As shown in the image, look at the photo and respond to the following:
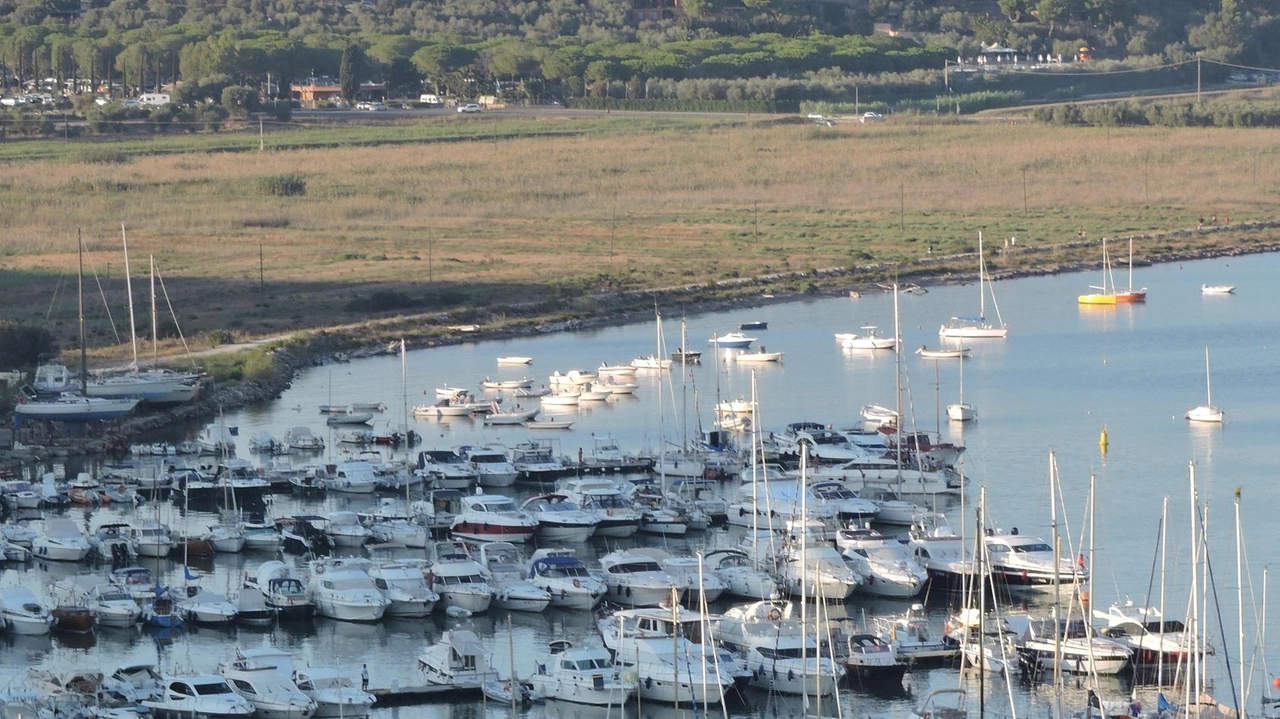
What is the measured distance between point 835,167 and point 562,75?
126 ft

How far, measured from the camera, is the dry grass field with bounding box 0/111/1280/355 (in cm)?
6756

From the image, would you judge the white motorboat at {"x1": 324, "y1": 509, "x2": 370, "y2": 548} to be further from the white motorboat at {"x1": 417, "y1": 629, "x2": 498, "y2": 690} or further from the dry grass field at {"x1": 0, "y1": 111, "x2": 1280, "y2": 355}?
the dry grass field at {"x1": 0, "y1": 111, "x2": 1280, "y2": 355}

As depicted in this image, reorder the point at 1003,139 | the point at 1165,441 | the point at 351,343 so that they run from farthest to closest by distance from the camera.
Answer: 1. the point at 1003,139
2. the point at 351,343
3. the point at 1165,441

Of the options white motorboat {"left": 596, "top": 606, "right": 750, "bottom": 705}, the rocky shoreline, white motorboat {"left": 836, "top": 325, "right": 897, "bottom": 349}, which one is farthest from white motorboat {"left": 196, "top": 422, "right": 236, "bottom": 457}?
white motorboat {"left": 836, "top": 325, "right": 897, "bottom": 349}

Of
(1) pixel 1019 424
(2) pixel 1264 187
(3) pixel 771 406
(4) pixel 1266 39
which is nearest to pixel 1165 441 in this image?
(1) pixel 1019 424

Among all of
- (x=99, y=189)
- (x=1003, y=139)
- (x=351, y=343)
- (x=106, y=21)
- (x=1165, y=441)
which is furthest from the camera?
(x=106, y=21)

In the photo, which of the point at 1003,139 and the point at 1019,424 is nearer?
the point at 1019,424

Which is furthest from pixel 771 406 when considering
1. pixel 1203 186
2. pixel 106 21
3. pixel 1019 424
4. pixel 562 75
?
pixel 106 21

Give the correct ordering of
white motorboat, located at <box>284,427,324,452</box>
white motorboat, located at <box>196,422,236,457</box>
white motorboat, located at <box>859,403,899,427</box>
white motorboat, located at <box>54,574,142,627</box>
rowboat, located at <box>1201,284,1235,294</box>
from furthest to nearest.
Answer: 1. rowboat, located at <box>1201,284,1235,294</box>
2. white motorboat, located at <box>859,403,899,427</box>
3. white motorboat, located at <box>284,427,324,452</box>
4. white motorboat, located at <box>196,422,236,457</box>
5. white motorboat, located at <box>54,574,142,627</box>

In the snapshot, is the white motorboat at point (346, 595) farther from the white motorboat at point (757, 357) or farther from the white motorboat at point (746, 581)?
the white motorboat at point (757, 357)

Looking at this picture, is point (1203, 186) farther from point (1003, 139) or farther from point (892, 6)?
point (892, 6)

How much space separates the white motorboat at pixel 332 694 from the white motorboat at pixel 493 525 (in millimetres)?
8561

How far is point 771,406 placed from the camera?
1901 inches

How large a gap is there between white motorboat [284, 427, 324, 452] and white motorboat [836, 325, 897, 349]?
1729cm
